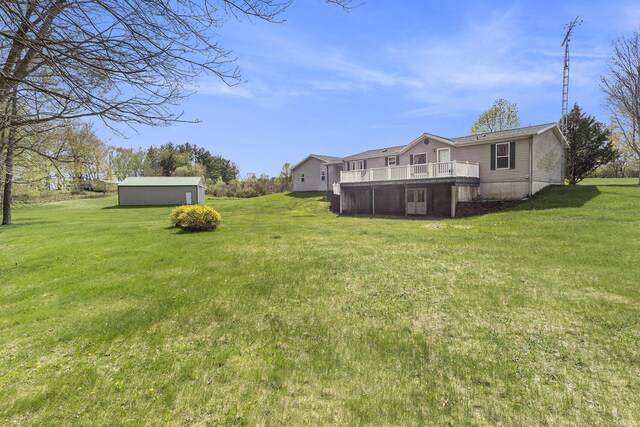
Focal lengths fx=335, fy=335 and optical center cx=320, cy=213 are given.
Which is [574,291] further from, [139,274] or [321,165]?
[321,165]

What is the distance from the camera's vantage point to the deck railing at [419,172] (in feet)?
62.0

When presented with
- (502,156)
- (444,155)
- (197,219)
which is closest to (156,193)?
(197,219)

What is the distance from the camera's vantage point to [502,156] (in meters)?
19.7

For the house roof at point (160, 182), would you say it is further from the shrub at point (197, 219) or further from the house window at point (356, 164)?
the shrub at point (197, 219)

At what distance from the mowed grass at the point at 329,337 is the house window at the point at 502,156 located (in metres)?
10.5

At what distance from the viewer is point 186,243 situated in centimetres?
1170

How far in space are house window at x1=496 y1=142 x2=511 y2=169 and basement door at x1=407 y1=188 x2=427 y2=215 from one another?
459 cm

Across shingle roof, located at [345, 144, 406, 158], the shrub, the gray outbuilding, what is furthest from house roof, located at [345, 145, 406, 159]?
the gray outbuilding

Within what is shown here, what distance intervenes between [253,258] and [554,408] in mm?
7322

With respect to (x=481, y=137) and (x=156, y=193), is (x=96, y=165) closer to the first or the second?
(x=481, y=137)

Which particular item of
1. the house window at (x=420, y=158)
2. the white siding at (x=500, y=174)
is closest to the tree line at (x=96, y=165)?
the house window at (x=420, y=158)

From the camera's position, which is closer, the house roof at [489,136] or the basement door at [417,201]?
the house roof at [489,136]

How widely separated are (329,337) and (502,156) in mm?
18917

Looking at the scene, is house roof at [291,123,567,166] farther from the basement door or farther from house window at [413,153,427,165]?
the basement door
